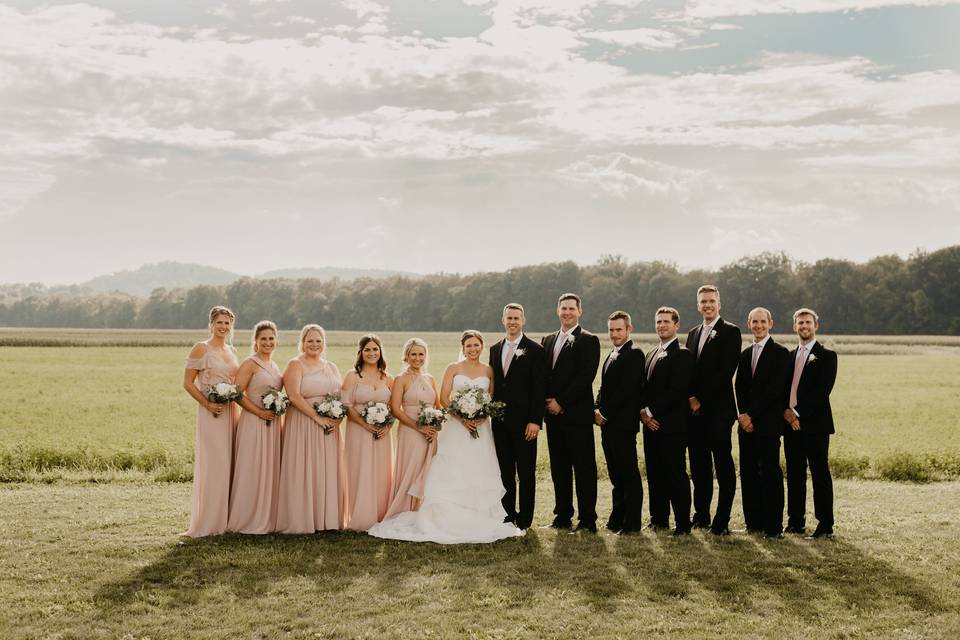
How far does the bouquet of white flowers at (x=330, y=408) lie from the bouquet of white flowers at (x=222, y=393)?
37.6 inches

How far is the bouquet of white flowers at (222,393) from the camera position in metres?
9.99

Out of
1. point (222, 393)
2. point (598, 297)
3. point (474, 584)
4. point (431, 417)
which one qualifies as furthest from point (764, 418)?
point (598, 297)

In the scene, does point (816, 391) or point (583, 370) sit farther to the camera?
point (583, 370)

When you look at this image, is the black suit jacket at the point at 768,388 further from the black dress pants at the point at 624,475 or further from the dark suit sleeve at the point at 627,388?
the black dress pants at the point at 624,475

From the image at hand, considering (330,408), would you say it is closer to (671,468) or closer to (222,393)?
(222,393)

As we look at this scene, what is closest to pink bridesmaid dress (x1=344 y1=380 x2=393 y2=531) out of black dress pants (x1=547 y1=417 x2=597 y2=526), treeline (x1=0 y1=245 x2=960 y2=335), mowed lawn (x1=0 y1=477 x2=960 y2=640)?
mowed lawn (x1=0 y1=477 x2=960 y2=640)

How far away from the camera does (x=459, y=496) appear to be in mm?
10469

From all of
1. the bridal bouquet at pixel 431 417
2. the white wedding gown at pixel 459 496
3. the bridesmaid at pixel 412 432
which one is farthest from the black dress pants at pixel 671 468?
the bridesmaid at pixel 412 432

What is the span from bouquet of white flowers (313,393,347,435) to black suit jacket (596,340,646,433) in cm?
323

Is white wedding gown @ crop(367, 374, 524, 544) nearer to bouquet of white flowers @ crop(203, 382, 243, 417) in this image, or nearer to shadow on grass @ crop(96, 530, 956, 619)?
shadow on grass @ crop(96, 530, 956, 619)

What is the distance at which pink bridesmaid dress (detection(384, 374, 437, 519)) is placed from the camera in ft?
35.1

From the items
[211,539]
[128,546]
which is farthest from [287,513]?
[128,546]

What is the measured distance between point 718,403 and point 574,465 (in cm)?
194

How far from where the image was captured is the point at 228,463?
1038cm
